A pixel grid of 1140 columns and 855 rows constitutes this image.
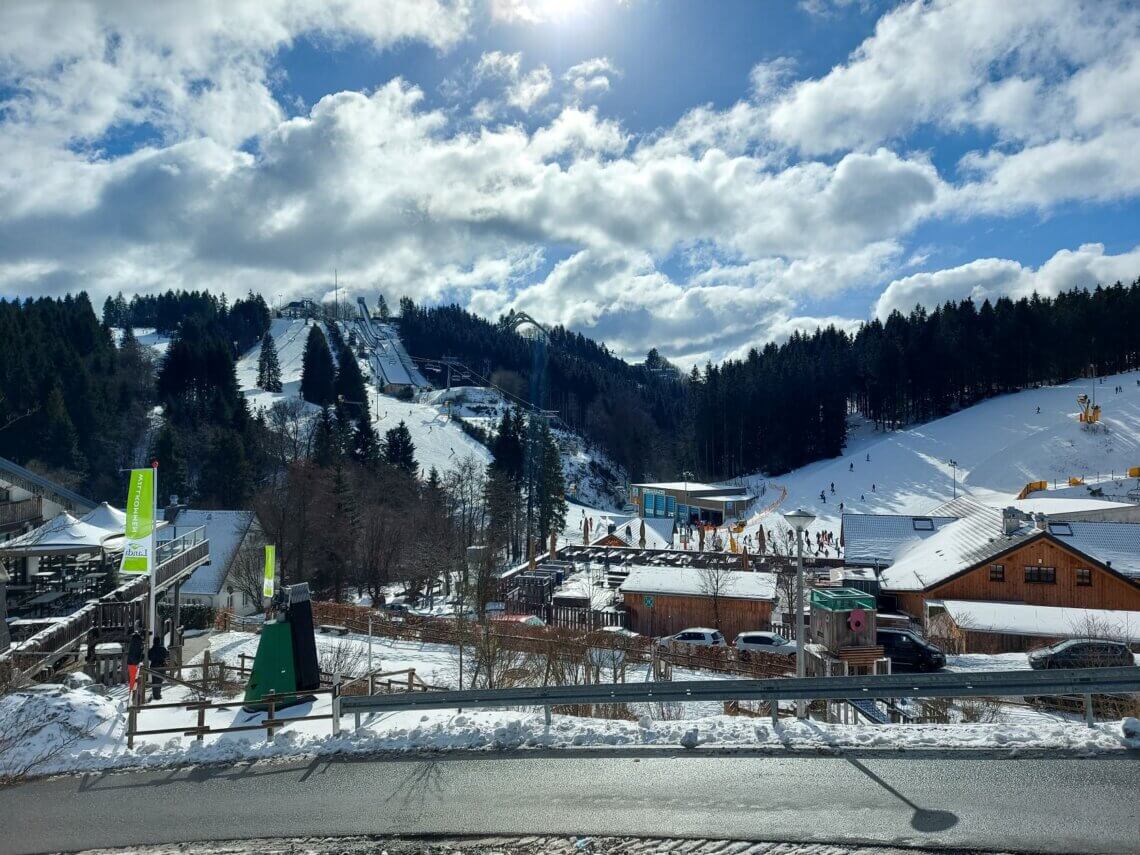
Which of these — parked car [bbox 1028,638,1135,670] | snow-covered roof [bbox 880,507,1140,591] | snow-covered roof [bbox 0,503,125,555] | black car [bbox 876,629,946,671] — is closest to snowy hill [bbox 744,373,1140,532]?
snow-covered roof [bbox 880,507,1140,591]

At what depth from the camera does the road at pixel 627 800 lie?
647 cm

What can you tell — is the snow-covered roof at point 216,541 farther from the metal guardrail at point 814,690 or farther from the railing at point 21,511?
the metal guardrail at point 814,690

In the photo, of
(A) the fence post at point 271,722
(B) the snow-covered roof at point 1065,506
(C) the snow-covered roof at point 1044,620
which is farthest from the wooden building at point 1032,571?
(A) the fence post at point 271,722

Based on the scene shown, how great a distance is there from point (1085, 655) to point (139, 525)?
2539 cm

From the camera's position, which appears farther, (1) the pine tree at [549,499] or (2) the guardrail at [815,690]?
(1) the pine tree at [549,499]

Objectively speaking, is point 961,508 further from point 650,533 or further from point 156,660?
point 156,660

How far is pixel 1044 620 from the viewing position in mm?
25844

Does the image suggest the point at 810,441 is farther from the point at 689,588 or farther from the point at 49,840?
the point at 49,840

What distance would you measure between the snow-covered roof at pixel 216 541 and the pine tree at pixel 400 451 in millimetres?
28339

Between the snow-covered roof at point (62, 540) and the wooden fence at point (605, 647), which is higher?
the snow-covered roof at point (62, 540)

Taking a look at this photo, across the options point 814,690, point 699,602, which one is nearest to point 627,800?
point 814,690

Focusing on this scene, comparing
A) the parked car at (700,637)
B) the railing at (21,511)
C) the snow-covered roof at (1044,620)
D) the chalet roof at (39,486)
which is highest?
the chalet roof at (39,486)

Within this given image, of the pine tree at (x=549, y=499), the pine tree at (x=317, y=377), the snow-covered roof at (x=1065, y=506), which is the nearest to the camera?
the snow-covered roof at (x=1065, y=506)

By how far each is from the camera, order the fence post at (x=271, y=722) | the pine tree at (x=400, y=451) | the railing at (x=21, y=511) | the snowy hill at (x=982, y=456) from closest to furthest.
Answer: the fence post at (x=271, y=722) < the railing at (x=21, y=511) < the snowy hill at (x=982, y=456) < the pine tree at (x=400, y=451)
